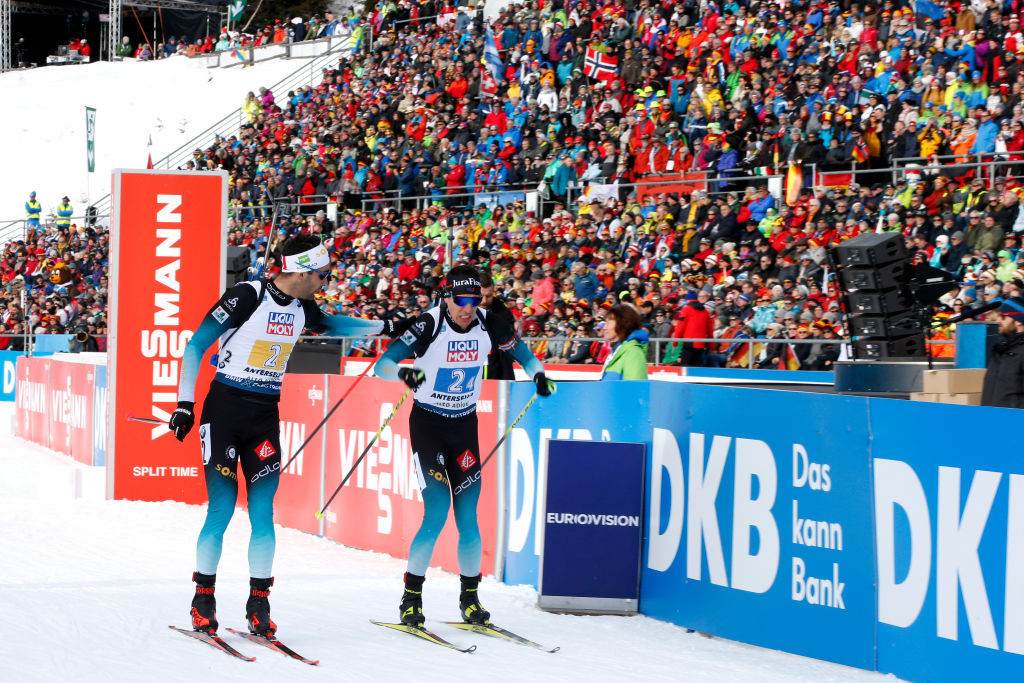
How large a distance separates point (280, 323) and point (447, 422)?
102 centimetres

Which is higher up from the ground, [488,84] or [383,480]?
[488,84]

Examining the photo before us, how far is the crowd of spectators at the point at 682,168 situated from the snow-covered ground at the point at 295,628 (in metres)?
4.00

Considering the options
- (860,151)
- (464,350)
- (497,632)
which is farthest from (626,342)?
(860,151)

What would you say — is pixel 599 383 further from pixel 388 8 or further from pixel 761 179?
pixel 388 8

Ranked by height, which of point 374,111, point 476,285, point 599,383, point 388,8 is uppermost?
point 388,8

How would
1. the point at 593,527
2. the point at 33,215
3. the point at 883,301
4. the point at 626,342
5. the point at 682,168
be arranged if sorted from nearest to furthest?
1. the point at 593,527
2. the point at 626,342
3. the point at 883,301
4. the point at 682,168
5. the point at 33,215

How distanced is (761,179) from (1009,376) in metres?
9.33

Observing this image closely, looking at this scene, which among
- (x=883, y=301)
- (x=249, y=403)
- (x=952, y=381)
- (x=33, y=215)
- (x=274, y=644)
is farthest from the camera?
(x=33, y=215)

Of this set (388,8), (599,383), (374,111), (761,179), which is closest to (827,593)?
(599,383)

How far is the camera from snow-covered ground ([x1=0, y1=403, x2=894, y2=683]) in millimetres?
6000

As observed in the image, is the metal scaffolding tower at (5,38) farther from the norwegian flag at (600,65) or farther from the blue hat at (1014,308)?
the blue hat at (1014,308)

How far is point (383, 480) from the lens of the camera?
10.0 metres

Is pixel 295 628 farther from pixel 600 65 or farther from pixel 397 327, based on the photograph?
pixel 600 65

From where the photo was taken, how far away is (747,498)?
700cm
